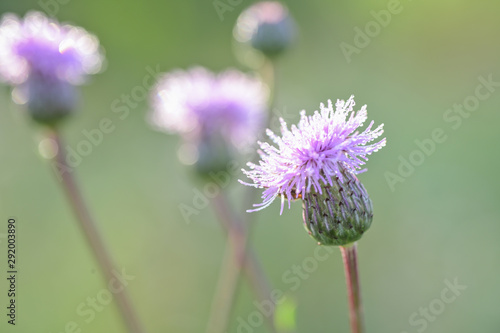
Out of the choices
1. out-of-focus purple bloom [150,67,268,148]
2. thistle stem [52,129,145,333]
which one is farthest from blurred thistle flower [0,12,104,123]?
out-of-focus purple bloom [150,67,268,148]

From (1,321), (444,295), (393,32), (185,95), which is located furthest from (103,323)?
(393,32)

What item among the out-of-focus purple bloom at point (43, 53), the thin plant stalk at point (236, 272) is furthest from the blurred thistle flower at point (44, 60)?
the thin plant stalk at point (236, 272)

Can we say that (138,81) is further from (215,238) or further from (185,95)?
(185,95)

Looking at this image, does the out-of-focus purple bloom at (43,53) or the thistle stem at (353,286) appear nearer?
the thistle stem at (353,286)

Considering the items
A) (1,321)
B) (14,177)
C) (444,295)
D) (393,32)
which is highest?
(393,32)

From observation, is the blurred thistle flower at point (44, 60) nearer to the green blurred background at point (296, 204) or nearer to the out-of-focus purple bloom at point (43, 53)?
the out-of-focus purple bloom at point (43, 53)

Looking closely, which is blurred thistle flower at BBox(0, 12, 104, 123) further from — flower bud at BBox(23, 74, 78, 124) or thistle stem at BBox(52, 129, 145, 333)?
thistle stem at BBox(52, 129, 145, 333)

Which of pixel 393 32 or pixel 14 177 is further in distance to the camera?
pixel 393 32
